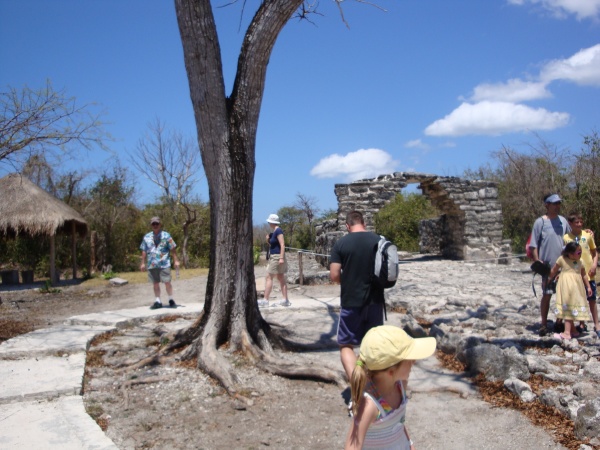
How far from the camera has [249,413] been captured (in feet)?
14.3

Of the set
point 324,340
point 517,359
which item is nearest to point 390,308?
point 324,340

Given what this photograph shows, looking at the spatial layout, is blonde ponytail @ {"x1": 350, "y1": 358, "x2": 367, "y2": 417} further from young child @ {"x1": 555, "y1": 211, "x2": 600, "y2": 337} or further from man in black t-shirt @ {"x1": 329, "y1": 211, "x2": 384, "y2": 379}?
young child @ {"x1": 555, "y1": 211, "x2": 600, "y2": 337}

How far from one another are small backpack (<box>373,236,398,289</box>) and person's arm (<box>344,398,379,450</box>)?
6.84 feet

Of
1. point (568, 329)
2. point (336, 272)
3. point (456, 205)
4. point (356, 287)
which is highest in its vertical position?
point (456, 205)

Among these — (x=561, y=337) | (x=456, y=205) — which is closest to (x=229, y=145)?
A: (x=561, y=337)

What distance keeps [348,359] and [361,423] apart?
6.67 feet

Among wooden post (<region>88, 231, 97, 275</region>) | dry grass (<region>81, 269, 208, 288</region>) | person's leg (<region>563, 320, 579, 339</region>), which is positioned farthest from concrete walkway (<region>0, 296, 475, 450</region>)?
wooden post (<region>88, 231, 97, 275</region>)

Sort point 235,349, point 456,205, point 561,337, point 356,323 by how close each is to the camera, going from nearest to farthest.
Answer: point 356,323, point 235,349, point 561,337, point 456,205

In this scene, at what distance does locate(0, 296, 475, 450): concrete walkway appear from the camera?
3.75 metres

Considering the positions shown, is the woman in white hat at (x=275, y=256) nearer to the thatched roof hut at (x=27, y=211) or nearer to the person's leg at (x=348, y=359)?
the person's leg at (x=348, y=359)

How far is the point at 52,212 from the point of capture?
49.1ft

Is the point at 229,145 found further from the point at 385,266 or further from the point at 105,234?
the point at 105,234

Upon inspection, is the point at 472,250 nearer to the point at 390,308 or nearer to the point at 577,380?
the point at 390,308

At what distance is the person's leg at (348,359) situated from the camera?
4180 millimetres
